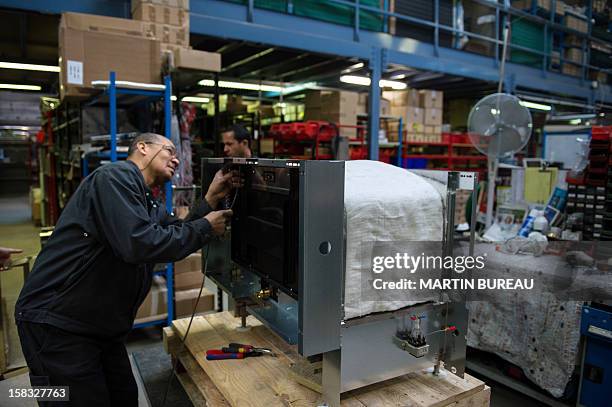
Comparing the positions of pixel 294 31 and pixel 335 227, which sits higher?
pixel 294 31

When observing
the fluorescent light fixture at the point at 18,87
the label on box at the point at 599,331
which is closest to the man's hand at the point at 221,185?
the label on box at the point at 599,331

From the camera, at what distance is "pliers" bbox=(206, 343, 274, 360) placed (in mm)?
1598

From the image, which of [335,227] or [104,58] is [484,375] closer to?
[335,227]

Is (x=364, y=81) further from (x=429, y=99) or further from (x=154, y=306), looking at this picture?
(x=154, y=306)

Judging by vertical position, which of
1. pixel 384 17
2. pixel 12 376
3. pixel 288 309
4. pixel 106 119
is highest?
pixel 384 17

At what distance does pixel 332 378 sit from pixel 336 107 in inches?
209

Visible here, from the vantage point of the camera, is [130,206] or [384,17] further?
[384,17]

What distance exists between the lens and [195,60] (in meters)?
3.31

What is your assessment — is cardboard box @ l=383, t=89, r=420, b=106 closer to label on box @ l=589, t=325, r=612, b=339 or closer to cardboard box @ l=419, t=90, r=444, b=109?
cardboard box @ l=419, t=90, r=444, b=109

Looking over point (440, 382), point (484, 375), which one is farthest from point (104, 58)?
point (484, 375)

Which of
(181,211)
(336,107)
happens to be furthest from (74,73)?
(336,107)

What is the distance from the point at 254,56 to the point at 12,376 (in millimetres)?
4719

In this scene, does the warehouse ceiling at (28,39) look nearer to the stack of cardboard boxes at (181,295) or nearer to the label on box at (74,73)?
the label on box at (74,73)

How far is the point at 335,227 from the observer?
1.11 m
